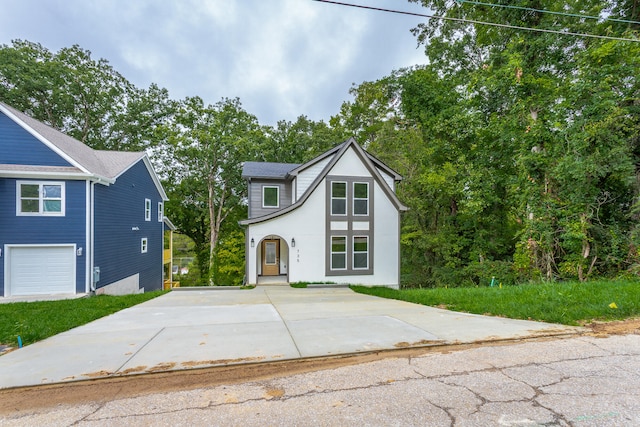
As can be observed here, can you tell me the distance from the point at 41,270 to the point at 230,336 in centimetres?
995

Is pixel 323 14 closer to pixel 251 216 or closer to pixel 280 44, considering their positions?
pixel 280 44

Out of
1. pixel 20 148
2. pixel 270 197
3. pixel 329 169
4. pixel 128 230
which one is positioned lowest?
pixel 128 230

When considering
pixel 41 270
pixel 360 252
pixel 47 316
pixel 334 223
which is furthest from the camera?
pixel 360 252

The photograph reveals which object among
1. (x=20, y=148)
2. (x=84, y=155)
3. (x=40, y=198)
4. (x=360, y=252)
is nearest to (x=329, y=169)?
(x=360, y=252)

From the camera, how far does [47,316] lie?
617 centimetres

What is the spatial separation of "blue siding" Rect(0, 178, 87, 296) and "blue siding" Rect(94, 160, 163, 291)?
1.60 feet

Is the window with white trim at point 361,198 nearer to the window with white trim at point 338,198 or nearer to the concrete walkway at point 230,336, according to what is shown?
the window with white trim at point 338,198

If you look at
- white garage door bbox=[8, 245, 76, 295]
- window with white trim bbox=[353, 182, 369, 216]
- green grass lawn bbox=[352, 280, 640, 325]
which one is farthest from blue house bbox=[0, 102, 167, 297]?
green grass lawn bbox=[352, 280, 640, 325]

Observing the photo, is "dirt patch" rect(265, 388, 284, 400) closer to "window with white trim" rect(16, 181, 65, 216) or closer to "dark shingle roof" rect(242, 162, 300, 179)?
"dark shingle roof" rect(242, 162, 300, 179)

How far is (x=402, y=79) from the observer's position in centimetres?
1570

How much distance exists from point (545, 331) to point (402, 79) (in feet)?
48.2

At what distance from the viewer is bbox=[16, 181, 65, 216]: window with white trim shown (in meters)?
9.82

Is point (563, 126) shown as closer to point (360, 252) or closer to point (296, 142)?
point (360, 252)

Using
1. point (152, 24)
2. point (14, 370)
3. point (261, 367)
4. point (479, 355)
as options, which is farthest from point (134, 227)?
point (479, 355)
